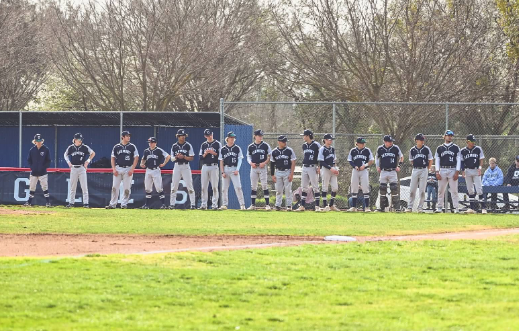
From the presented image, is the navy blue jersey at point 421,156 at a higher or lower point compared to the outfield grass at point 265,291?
higher

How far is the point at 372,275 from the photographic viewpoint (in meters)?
9.21

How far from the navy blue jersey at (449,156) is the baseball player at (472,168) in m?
0.12

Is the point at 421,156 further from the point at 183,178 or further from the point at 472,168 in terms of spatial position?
the point at 183,178

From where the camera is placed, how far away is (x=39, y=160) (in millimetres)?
22766

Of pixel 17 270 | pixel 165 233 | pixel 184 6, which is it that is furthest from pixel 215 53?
pixel 17 270

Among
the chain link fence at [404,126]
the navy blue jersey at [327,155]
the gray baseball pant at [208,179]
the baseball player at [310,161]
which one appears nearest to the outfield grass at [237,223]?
the gray baseball pant at [208,179]

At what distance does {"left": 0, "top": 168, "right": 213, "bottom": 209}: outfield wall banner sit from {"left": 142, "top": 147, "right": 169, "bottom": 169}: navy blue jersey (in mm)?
1141

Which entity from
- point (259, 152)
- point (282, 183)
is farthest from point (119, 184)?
point (282, 183)

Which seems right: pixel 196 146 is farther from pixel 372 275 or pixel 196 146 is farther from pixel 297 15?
pixel 372 275

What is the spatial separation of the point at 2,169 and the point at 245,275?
56.0 ft

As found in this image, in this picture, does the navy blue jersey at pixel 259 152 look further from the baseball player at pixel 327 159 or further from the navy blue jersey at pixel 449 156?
the navy blue jersey at pixel 449 156

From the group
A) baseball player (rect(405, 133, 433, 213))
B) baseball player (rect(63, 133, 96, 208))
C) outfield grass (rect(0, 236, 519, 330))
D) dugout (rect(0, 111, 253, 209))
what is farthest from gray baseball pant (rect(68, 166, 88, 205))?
outfield grass (rect(0, 236, 519, 330))

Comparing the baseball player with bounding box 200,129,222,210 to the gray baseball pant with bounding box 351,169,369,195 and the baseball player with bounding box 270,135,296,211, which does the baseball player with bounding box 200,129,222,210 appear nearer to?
the baseball player with bounding box 270,135,296,211

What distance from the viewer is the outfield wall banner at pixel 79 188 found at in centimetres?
2370
